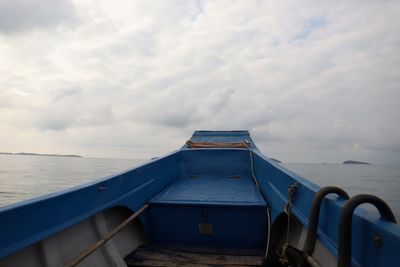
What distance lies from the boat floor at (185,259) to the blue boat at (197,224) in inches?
0.4

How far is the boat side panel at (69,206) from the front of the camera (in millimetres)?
1434

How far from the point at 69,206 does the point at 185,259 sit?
1.39 m

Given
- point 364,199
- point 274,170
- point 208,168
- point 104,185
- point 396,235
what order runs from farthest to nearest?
1. point 208,168
2. point 274,170
3. point 104,185
4. point 364,199
5. point 396,235

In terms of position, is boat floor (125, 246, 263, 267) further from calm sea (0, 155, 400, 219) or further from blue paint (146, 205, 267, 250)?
calm sea (0, 155, 400, 219)

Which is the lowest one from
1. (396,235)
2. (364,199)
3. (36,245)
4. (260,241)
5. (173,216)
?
(260,241)

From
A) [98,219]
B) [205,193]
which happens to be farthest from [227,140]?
[98,219]

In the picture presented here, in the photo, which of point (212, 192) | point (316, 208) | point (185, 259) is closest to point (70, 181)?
point (212, 192)

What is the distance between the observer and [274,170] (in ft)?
10.9

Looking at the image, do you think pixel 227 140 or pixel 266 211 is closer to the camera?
pixel 266 211

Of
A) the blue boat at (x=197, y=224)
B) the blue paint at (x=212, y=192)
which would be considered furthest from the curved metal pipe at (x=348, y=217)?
the blue paint at (x=212, y=192)

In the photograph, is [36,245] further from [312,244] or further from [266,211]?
[266,211]

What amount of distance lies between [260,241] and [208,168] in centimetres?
243

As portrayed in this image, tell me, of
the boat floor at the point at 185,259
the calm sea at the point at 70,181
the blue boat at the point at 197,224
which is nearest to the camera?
the blue boat at the point at 197,224

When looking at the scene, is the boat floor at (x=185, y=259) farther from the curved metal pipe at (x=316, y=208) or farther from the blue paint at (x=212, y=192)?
the curved metal pipe at (x=316, y=208)
